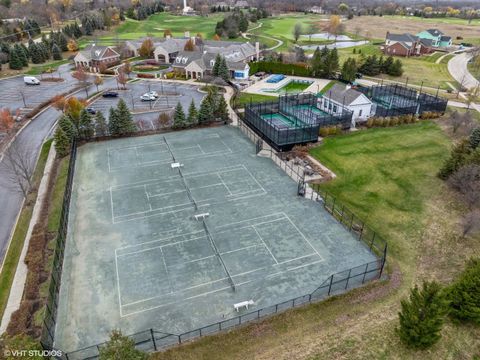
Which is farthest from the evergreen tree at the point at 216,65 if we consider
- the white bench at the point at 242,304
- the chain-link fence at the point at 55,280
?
the white bench at the point at 242,304

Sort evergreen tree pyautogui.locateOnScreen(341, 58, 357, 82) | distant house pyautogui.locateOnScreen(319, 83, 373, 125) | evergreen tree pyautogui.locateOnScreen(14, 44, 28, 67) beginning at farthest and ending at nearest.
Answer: evergreen tree pyautogui.locateOnScreen(14, 44, 28, 67)
evergreen tree pyautogui.locateOnScreen(341, 58, 357, 82)
distant house pyautogui.locateOnScreen(319, 83, 373, 125)

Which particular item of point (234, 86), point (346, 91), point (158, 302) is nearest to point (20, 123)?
point (234, 86)

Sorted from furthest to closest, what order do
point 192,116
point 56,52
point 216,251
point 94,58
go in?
point 56,52 < point 94,58 < point 192,116 < point 216,251

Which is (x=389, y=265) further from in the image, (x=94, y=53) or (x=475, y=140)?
(x=94, y=53)

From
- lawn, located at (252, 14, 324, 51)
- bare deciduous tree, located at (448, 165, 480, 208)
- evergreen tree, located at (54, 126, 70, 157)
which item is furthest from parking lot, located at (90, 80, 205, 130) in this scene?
lawn, located at (252, 14, 324, 51)

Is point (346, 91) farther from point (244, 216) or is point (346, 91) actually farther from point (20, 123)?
point (20, 123)

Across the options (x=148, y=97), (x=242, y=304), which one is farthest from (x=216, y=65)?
(x=242, y=304)

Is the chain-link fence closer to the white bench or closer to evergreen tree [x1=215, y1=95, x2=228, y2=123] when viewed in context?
the white bench
